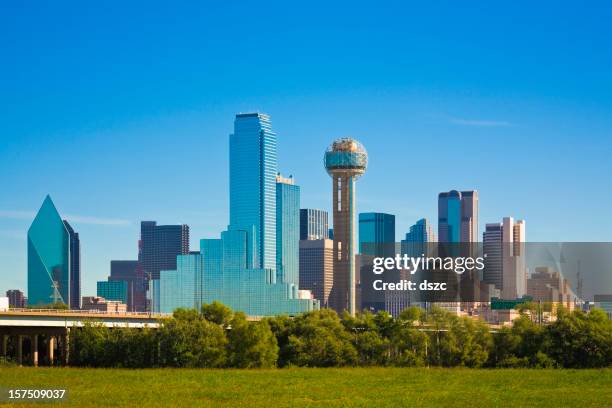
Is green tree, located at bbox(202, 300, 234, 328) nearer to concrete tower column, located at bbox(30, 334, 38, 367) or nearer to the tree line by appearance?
the tree line

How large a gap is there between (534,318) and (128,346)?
48.5 meters

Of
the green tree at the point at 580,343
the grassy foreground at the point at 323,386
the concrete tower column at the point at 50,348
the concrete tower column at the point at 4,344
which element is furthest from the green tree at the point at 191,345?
the green tree at the point at 580,343

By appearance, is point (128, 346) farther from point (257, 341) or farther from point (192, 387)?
point (192, 387)

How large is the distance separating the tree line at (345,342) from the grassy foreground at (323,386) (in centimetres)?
666

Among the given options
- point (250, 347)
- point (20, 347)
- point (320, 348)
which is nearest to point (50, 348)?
point (20, 347)

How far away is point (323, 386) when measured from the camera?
86.3m

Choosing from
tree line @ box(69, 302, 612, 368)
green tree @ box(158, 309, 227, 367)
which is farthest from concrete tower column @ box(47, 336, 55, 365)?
green tree @ box(158, 309, 227, 367)

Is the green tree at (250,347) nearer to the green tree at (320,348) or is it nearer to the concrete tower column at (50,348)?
the green tree at (320,348)

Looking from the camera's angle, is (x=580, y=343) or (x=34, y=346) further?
(x=34, y=346)

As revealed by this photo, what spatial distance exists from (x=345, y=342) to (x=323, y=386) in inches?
1172

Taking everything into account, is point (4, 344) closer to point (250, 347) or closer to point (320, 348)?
point (250, 347)

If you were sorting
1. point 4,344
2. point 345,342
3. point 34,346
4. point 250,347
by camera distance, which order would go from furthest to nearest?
point 34,346 → point 4,344 → point 345,342 → point 250,347

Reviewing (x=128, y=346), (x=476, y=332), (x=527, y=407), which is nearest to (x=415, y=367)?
(x=476, y=332)

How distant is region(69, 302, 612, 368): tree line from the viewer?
108750mm
